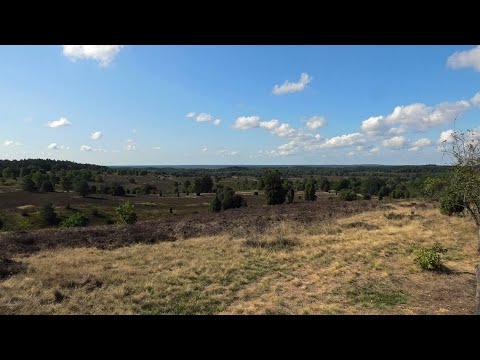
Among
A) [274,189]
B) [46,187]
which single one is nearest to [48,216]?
[46,187]

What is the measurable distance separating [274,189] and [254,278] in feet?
203

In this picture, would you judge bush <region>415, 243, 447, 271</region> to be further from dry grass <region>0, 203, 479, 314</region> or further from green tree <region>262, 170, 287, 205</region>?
green tree <region>262, 170, 287, 205</region>

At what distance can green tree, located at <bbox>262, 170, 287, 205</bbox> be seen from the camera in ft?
240

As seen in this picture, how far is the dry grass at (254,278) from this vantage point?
9562 millimetres

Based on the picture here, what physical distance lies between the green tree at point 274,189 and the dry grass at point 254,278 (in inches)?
2094

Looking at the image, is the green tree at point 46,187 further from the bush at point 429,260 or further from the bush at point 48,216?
the bush at point 429,260

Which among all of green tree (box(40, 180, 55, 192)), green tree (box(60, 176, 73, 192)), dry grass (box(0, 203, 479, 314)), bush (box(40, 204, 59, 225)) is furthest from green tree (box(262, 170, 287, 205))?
green tree (box(60, 176, 73, 192))

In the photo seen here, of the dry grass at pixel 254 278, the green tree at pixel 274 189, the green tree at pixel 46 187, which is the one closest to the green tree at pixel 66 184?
the green tree at pixel 46 187
